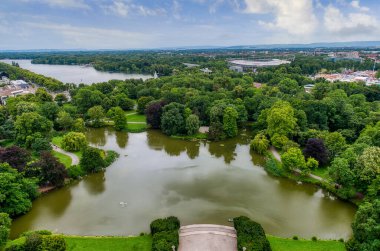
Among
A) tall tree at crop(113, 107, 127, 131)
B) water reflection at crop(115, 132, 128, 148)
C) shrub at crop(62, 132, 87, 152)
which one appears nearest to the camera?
shrub at crop(62, 132, 87, 152)

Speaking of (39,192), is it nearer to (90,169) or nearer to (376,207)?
(90,169)

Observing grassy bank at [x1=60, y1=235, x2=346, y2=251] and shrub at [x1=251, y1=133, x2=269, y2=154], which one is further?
shrub at [x1=251, y1=133, x2=269, y2=154]

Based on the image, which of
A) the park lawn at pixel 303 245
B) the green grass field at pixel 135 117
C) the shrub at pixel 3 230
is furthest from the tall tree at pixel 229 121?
the shrub at pixel 3 230

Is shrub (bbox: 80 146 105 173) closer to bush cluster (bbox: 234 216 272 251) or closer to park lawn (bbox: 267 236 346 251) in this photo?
bush cluster (bbox: 234 216 272 251)

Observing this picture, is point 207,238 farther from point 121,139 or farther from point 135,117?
point 135,117

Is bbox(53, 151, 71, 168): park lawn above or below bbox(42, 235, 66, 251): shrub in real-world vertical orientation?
below

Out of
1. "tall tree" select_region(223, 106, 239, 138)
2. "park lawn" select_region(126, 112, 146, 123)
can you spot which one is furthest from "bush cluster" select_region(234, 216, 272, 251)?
"park lawn" select_region(126, 112, 146, 123)

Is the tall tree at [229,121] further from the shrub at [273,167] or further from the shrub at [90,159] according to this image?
the shrub at [90,159]

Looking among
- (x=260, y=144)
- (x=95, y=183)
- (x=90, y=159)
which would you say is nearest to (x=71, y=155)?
(x=90, y=159)
